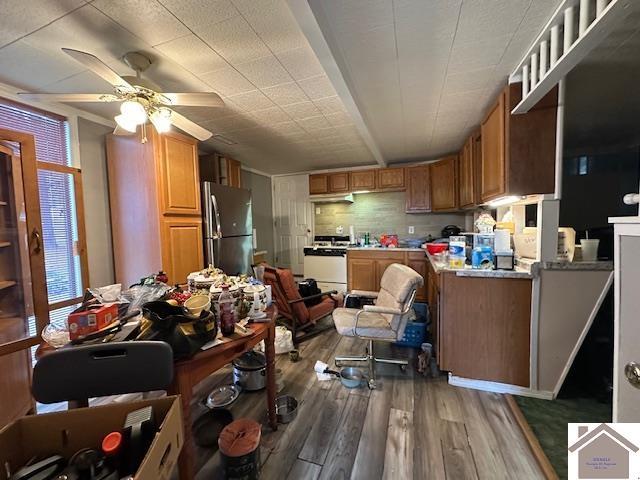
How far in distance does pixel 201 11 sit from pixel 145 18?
0.95ft

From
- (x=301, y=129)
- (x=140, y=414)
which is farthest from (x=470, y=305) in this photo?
(x=301, y=129)

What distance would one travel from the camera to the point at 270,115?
8.20 feet

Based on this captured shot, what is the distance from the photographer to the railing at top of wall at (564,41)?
1.09 m

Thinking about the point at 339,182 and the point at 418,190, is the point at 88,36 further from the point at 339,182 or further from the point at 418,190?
the point at 418,190

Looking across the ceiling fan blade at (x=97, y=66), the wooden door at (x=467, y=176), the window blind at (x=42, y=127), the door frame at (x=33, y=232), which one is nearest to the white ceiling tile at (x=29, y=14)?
the ceiling fan blade at (x=97, y=66)

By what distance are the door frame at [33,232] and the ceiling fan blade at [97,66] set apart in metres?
0.85

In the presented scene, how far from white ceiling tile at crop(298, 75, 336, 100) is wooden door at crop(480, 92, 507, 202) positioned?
1276 millimetres

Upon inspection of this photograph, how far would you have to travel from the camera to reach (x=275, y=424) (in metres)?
1.64

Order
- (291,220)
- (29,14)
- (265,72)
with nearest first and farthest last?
1. (29,14)
2. (265,72)
3. (291,220)

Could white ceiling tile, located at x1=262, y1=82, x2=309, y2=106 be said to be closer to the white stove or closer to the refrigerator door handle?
the refrigerator door handle

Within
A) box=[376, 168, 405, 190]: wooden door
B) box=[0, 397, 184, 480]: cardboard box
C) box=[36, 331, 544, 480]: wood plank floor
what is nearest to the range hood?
box=[376, 168, 405, 190]: wooden door

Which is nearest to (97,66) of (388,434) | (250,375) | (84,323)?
(84,323)

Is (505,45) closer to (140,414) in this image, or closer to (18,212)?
(140,414)

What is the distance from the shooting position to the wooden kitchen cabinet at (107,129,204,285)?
7.84 ft
